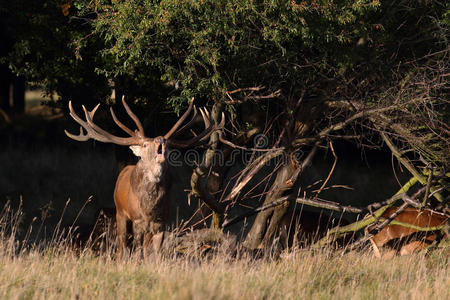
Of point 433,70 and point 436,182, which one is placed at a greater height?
point 433,70

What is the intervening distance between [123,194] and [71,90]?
15.4 feet

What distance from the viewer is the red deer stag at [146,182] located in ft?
31.2

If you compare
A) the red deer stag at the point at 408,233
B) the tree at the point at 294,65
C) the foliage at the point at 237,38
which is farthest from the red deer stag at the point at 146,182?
the red deer stag at the point at 408,233

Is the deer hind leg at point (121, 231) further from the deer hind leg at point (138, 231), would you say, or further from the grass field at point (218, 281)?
the grass field at point (218, 281)

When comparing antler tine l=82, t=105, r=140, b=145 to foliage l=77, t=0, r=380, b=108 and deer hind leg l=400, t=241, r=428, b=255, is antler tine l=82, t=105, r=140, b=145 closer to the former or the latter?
foliage l=77, t=0, r=380, b=108

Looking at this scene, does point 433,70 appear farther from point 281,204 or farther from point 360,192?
point 360,192

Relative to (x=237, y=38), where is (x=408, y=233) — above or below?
below

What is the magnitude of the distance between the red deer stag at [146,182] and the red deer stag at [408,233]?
344 centimetres

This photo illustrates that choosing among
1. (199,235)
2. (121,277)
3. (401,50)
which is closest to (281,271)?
(121,277)

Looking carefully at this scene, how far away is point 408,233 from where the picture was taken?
11344 millimetres

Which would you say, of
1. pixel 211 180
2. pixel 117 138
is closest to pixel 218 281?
pixel 117 138

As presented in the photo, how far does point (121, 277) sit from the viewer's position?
277 inches

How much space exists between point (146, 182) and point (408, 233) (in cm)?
458

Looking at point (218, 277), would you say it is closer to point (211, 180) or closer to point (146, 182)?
point (146, 182)
